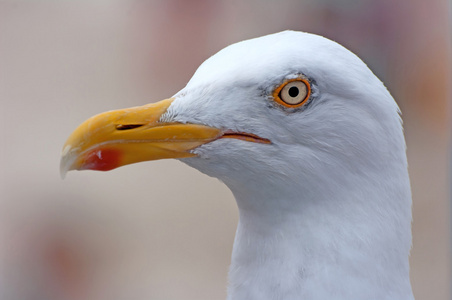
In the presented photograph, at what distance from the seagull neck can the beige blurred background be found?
2467 millimetres

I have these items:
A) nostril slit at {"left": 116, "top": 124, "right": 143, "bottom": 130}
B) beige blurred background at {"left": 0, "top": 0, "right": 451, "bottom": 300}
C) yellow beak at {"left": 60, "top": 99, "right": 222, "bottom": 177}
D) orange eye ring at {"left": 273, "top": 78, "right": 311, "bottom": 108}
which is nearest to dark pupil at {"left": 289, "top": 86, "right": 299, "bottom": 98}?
orange eye ring at {"left": 273, "top": 78, "right": 311, "bottom": 108}

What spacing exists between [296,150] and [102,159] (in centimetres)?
37

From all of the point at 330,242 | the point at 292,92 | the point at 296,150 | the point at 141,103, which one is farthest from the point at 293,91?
the point at 141,103

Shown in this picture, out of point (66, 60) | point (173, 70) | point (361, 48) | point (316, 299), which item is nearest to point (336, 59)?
point (316, 299)

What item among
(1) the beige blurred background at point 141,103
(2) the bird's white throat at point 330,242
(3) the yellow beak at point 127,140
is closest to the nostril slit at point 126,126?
(3) the yellow beak at point 127,140

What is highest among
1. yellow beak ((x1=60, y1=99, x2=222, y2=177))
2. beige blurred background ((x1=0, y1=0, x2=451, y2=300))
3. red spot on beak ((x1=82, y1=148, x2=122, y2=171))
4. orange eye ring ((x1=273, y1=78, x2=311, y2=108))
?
orange eye ring ((x1=273, y1=78, x2=311, y2=108))

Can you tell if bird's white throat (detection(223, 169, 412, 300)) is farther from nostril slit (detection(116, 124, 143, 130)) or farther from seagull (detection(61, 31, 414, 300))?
nostril slit (detection(116, 124, 143, 130))

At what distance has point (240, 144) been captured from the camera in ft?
4.20

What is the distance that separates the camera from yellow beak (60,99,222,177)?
4.19ft

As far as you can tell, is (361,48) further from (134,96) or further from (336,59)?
(336,59)

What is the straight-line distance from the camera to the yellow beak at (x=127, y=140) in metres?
1.28

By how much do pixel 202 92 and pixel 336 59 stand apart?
27 centimetres

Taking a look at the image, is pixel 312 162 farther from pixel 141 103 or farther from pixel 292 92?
pixel 141 103

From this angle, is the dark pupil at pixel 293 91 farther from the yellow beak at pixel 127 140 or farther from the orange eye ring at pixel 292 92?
the yellow beak at pixel 127 140
